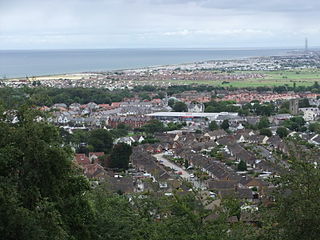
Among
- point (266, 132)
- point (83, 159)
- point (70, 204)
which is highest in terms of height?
point (70, 204)

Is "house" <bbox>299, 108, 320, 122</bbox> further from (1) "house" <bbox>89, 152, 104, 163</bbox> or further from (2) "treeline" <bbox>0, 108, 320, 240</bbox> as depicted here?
(2) "treeline" <bbox>0, 108, 320, 240</bbox>

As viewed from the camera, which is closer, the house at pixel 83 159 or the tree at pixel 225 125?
the house at pixel 83 159

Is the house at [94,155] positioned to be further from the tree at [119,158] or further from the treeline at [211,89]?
the treeline at [211,89]

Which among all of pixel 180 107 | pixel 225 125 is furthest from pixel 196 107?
pixel 225 125

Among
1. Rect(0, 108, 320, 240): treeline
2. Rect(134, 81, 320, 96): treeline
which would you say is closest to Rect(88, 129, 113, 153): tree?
Rect(0, 108, 320, 240): treeline

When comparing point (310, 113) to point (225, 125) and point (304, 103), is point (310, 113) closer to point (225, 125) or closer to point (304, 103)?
point (304, 103)

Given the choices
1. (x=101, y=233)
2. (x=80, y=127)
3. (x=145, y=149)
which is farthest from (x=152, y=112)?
(x=101, y=233)

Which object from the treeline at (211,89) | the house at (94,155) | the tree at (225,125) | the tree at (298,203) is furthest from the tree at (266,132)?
the treeline at (211,89)

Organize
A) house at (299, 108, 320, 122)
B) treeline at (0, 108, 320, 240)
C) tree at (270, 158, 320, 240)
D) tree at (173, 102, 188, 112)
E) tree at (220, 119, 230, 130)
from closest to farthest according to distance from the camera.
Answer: treeline at (0, 108, 320, 240) < tree at (270, 158, 320, 240) < tree at (220, 119, 230, 130) < house at (299, 108, 320, 122) < tree at (173, 102, 188, 112)
